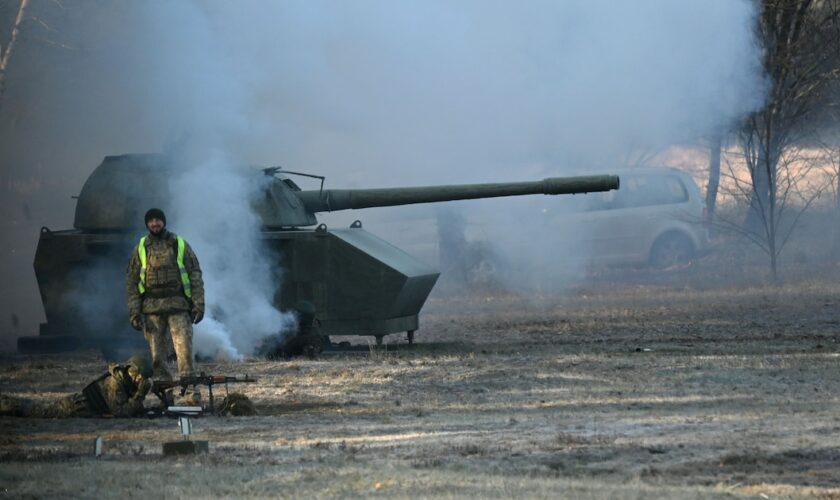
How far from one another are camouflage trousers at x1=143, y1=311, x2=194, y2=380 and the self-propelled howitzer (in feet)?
12.1

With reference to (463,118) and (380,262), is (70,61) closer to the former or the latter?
(463,118)

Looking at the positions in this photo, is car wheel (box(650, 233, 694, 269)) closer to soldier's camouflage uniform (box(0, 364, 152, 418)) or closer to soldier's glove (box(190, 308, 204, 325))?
soldier's glove (box(190, 308, 204, 325))

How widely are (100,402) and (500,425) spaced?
129 inches

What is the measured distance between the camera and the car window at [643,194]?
93.0ft

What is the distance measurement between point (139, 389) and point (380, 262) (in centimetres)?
536

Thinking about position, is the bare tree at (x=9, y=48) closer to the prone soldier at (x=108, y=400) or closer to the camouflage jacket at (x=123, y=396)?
the prone soldier at (x=108, y=400)

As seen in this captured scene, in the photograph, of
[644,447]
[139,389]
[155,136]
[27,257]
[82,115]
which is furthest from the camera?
[27,257]

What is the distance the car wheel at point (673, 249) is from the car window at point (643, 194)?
1068 mm

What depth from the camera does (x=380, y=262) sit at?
57.1ft

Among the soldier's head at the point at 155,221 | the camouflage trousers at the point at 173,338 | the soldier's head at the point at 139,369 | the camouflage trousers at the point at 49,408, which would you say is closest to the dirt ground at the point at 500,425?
the camouflage trousers at the point at 49,408

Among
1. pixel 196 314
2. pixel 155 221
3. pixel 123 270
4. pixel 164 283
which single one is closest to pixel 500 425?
pixel 196 314

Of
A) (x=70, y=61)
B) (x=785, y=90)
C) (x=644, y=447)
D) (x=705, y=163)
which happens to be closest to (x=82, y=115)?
(x=70, y=61)

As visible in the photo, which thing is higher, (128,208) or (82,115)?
(82,115)

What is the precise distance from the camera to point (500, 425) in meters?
11.2
